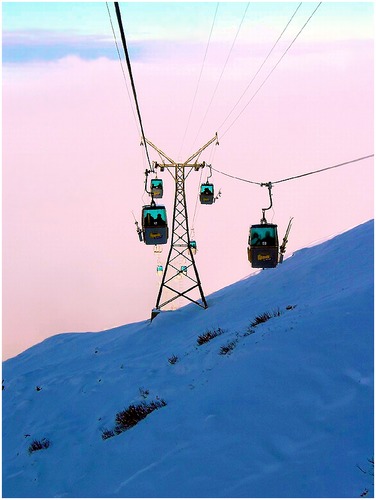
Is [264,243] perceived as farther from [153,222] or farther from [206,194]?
[206,194]

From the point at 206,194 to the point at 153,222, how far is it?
651 centimetres

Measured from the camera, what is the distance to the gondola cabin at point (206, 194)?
67.7 ft

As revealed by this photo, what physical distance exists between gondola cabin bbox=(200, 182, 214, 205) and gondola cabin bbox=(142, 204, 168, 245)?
234 inches

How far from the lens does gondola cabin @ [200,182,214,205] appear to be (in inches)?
812

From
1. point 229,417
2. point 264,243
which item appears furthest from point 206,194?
point 229,417

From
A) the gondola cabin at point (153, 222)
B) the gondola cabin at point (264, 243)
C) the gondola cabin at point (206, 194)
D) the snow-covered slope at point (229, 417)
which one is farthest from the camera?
the gondola cabin at point (206, 194)

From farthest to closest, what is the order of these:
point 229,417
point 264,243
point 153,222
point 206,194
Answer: point 206,194 → point 153,222 → point 264,243 → point 229,417

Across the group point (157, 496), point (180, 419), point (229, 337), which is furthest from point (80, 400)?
point (157, 496)

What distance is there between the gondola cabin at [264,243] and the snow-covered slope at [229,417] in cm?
167

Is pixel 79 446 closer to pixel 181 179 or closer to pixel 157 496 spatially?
pixel 157 496

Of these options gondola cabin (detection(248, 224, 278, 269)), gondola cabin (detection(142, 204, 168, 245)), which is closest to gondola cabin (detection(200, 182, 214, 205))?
gondola cabin (detection(142, 204, 168, 245))

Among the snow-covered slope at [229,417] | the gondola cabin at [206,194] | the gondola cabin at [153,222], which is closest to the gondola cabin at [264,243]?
the snow-covered slope at [229,417]

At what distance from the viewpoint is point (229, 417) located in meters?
6.04

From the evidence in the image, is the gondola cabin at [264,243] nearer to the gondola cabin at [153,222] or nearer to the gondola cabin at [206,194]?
the gondola cabin at [153,222]
